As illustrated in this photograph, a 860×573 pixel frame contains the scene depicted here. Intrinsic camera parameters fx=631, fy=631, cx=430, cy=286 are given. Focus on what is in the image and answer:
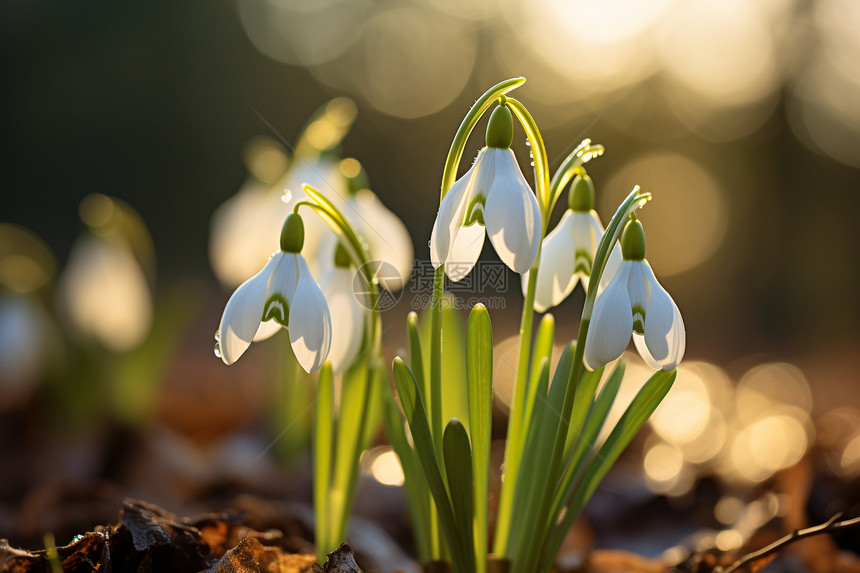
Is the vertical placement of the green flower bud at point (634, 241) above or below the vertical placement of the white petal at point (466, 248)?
below

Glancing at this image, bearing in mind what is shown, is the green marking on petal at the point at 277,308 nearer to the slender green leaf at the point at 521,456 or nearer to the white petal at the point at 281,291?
the white petal at the point at 281,291

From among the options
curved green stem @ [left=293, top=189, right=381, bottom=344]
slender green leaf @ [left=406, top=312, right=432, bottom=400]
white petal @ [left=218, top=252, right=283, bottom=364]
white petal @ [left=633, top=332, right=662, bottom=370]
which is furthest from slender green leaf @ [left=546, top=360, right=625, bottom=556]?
white petal @ [left=218, top=252, right=283, bottom=364]

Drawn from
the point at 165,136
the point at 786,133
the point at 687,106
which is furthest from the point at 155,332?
the point at 687,106

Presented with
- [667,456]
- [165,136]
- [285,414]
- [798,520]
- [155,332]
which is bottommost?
[798,520]

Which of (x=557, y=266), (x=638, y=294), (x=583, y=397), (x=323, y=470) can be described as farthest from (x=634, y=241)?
(x=323, y=470)

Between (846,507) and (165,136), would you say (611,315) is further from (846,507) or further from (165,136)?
(165,136)

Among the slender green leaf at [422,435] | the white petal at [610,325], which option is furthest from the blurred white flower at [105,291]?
the white petal at [610,325]
